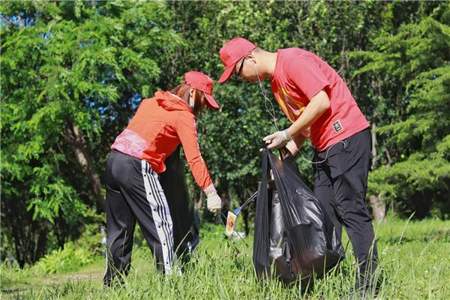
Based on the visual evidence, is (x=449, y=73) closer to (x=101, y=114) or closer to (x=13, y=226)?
(x=101, y=114)

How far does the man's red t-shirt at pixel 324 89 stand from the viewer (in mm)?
3969

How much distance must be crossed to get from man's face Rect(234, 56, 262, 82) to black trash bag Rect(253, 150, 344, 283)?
1.57 feet

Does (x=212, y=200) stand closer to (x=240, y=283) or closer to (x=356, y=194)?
(x=240, y=283)

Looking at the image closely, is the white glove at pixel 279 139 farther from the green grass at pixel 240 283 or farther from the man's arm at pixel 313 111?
the green grass at pixel 240 283

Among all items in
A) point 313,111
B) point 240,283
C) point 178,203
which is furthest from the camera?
point 178,203

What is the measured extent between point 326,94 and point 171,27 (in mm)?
9969

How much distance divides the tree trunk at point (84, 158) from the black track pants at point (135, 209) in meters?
8.47

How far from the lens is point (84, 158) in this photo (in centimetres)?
1344

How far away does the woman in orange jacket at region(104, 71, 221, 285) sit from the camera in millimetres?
4625

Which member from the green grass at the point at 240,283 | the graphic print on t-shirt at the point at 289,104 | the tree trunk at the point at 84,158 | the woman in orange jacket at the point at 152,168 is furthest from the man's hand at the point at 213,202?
the tree trunk at the point at 84,158

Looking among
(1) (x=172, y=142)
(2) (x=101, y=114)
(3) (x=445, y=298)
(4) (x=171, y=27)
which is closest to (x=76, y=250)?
(2) (x=101, y=114)

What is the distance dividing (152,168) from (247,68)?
3.53 feet

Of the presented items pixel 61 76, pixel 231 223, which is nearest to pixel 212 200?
pixel 231 223

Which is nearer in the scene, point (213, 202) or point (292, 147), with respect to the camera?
point (292, 147)
